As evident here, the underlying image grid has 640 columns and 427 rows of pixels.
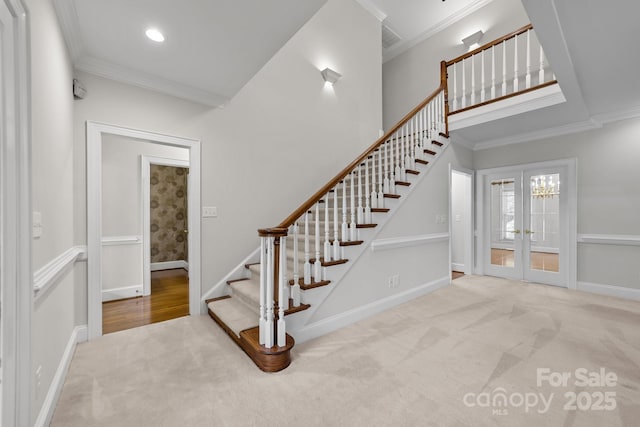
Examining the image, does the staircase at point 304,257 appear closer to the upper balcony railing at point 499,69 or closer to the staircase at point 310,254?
the staircase at point 310,254

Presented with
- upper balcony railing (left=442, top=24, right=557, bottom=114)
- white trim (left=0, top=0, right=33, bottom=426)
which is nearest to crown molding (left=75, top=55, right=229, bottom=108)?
white trim (left=0, top=0, right=33, bottom=426)

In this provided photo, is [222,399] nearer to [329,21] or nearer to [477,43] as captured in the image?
[329,21]

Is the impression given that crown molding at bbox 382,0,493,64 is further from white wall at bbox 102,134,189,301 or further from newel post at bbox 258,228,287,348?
newel post at bbox 258,228,287,348

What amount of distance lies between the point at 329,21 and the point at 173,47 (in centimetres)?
327

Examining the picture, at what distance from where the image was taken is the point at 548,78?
421 centimetres

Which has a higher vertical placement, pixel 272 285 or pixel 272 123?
pixel 272 123

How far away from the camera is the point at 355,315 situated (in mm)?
2883

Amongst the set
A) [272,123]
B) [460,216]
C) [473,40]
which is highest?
[473,40]

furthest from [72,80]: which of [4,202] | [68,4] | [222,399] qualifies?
[222,399]

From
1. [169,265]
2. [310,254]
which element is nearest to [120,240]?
[169,265]

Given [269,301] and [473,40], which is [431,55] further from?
[269,301]

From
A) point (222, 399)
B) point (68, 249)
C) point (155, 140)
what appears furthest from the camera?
point (155, 140)

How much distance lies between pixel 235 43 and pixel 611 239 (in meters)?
5.29

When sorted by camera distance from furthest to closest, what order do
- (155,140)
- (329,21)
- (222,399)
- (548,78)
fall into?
(329,21) → (548,78) → (155,140) → (222,399)
